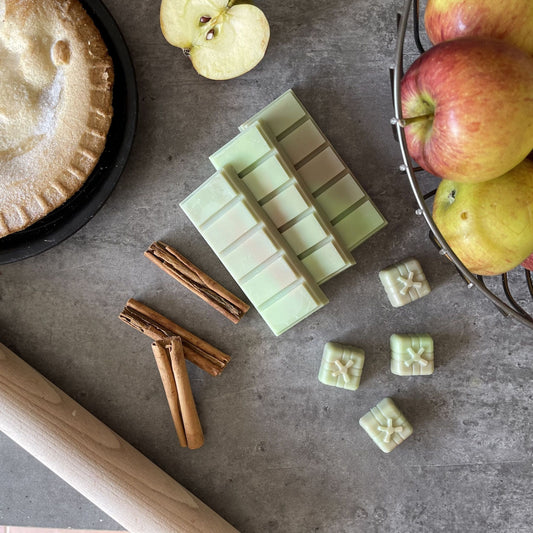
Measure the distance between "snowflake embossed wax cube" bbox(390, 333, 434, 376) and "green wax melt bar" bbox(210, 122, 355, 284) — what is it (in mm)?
228

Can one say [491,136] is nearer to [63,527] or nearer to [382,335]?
[382,335]

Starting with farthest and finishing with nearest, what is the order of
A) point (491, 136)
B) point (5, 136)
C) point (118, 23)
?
point (118, 23) → point (5, 136) → point (491, 136)

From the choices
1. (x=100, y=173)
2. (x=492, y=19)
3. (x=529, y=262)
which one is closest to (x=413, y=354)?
(x=529, y=262)

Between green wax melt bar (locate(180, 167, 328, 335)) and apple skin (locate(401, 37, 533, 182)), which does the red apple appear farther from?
green wax melt bar (locate(180, 167, 328, 335))

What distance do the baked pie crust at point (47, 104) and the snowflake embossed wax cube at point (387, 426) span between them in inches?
33.3

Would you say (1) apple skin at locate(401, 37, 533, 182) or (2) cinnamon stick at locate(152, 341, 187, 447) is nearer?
(1) apple skin at locate(401, 37, 533, 182)

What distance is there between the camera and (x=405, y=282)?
1298 mm

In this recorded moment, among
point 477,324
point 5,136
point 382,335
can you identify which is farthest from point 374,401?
point 5,136

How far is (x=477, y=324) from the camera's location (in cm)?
137

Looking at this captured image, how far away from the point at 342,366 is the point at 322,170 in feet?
1.48

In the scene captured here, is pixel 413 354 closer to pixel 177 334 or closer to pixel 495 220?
pixel 495 220

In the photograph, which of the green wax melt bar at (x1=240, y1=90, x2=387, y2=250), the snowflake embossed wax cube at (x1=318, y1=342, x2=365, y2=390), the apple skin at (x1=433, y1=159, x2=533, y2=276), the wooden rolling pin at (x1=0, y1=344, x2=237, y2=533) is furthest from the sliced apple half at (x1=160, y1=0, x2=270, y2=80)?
the wooden rolling pin at (x1=0, y1=344, x2=237, y2=533)

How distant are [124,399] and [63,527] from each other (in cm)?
36

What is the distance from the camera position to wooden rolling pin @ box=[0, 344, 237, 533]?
1.26 meters
